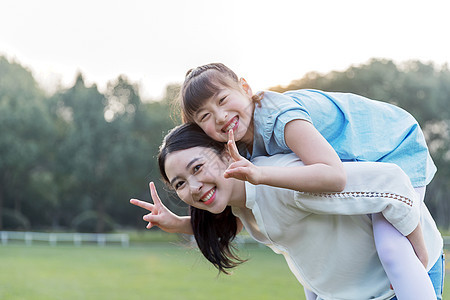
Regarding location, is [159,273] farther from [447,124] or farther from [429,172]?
[447,124]

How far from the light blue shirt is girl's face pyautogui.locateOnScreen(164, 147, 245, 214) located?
0.19 meters

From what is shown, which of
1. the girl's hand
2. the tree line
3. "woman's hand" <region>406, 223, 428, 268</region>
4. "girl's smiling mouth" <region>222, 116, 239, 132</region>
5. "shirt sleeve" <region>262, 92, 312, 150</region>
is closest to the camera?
the girl's hand

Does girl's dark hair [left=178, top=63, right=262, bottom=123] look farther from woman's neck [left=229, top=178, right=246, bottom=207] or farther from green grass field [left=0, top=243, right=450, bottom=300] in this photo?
green grass field [left=0, top=243, right=450, bottom=300]

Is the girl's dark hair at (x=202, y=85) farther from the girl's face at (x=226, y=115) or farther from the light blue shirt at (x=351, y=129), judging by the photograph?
the light blue shirt at (x=351, y=129)

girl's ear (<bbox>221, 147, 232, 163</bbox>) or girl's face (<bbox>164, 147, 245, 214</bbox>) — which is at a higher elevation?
girl's ear (<bbox>221, 147, 232, 163</bbox>)

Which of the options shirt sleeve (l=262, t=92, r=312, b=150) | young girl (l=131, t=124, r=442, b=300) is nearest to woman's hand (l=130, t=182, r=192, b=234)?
young girl (l=131, t=124, r=442, b=300)

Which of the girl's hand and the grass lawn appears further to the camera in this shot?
the grass lawn

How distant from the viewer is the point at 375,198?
1730 mm

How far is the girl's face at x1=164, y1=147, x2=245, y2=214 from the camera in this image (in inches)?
76.5

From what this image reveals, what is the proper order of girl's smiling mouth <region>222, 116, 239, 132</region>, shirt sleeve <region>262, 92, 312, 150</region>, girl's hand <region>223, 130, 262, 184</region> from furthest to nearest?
girl's smiling mouth <region>222, 116, 239, 132</region> → shirt sleeve <region>262, 92, 312, 150</region> → girl's hand <region>223, 130, 262, 184</region>

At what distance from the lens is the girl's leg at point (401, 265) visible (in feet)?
5.56

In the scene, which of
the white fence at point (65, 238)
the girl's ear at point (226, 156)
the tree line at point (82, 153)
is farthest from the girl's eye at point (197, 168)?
the white fence at point (65, 238)

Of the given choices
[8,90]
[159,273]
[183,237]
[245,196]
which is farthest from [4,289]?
[8,90]

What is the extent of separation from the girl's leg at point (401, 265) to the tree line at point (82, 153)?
19277mm
